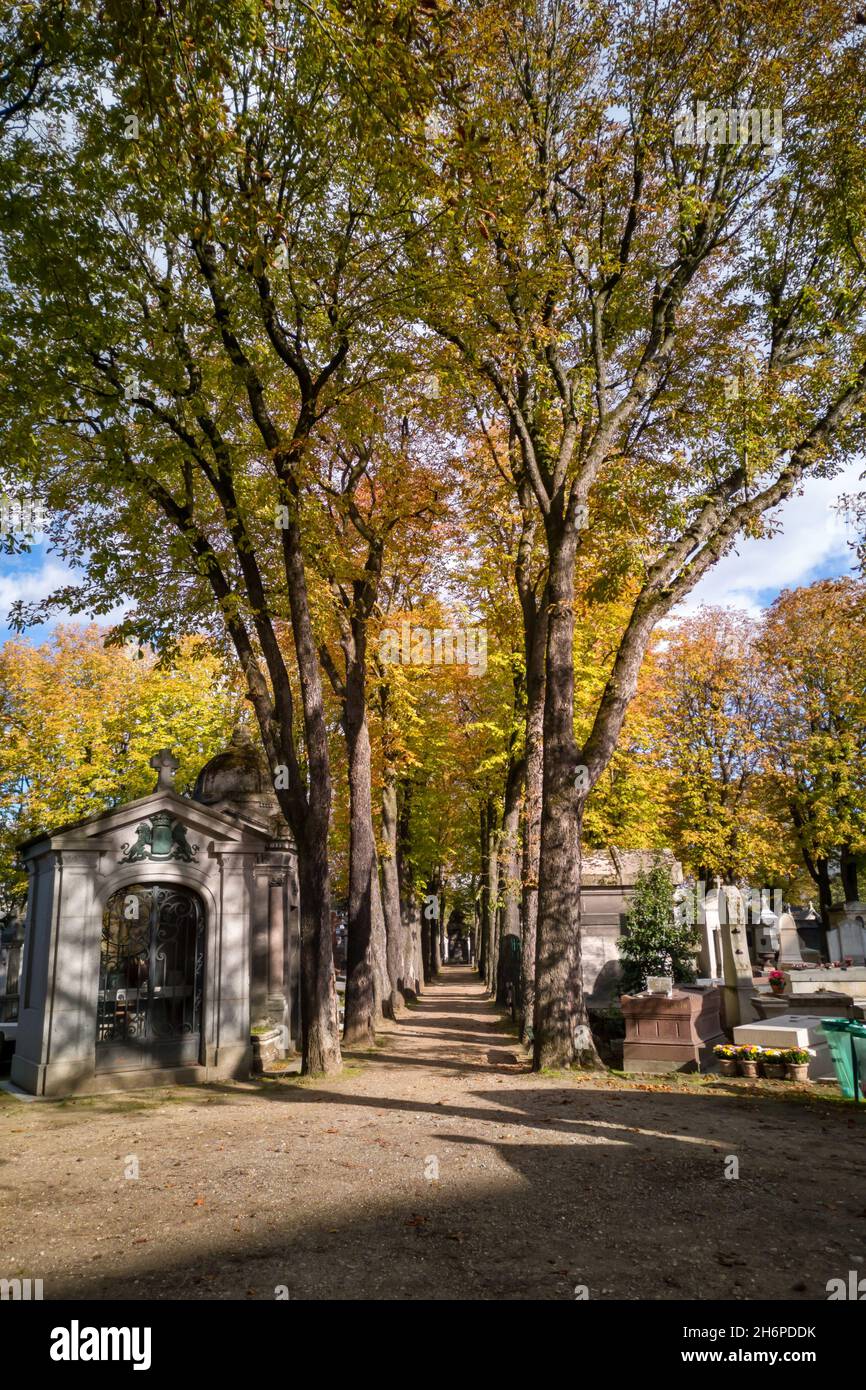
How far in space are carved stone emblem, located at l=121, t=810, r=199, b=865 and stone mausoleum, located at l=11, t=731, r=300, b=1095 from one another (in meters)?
0.02

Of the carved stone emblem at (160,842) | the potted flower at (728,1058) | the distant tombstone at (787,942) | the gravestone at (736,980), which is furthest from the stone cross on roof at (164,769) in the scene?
the distant tombstone at (787,942)

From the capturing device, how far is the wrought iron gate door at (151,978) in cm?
1302

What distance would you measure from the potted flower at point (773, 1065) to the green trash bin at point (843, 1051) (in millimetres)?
Answer: 1412

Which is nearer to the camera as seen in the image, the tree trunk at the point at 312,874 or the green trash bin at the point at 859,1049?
the green trash bin at the point at 859,1049

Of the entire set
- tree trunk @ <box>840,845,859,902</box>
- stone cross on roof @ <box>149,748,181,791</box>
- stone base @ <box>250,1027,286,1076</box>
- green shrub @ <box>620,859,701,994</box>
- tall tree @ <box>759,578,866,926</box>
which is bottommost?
stone base @ <box>250,1027,286,1076</box>

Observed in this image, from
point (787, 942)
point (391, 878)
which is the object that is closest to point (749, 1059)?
point (391, 878)

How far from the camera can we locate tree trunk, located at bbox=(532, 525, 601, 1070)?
1163 centimetres

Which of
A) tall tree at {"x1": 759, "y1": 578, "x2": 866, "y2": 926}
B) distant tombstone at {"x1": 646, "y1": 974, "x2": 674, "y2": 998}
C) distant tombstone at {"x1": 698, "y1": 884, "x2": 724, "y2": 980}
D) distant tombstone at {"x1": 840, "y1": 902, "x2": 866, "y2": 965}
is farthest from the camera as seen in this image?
tall tree at {"x1": 759, "y1": 578, "x2": 866, "y2": 926}

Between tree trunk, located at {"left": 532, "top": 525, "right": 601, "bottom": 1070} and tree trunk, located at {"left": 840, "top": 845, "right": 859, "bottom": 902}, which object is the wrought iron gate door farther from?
tree trunk, located at {"left": 840, "top": 845, "right": 859, "bottom": 902}

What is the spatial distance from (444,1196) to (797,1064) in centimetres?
739

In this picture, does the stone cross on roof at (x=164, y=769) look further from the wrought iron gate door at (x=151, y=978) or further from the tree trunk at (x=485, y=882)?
the tree trunk at (x=485, y=882)

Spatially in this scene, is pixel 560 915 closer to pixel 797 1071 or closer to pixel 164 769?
pixel 797 1071

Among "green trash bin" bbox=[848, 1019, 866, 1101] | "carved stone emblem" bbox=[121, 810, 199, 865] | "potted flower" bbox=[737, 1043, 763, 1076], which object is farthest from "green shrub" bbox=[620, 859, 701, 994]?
"carved stone emblem" bbox=[121, 810, 199, 865]
